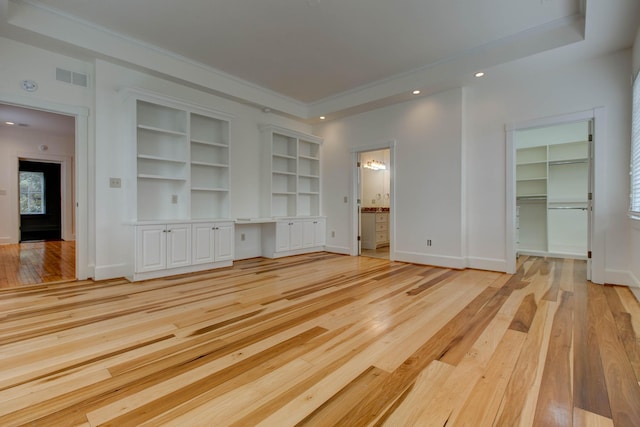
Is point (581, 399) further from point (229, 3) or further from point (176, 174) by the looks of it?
point (176, 174)

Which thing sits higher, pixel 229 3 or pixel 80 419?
pixel 229 3

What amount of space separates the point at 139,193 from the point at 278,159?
2.69m

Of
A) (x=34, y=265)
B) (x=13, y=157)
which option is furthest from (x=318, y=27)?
(x=13, y=157)

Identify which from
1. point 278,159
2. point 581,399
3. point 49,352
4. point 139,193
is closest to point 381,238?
point 278,159

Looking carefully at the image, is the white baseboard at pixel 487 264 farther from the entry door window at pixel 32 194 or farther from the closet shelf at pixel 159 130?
the entry door window at pixel 32 194

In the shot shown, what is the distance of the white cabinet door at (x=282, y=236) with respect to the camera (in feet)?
18.1

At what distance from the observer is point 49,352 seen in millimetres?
1938

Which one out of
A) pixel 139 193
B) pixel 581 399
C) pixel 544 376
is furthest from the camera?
pixel 139 193

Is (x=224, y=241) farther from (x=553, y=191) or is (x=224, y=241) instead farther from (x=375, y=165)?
(x=553, y=191)

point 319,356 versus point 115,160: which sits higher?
point 115,160

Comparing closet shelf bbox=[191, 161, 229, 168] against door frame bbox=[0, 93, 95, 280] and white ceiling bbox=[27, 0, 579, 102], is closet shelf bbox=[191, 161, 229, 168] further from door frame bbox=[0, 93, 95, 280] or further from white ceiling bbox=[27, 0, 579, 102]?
white ceiling bbox=[27, 0, 579, 102]

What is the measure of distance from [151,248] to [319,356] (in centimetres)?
300

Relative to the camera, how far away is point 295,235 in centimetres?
580

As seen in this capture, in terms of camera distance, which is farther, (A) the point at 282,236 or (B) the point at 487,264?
(A) the point at 282,236
